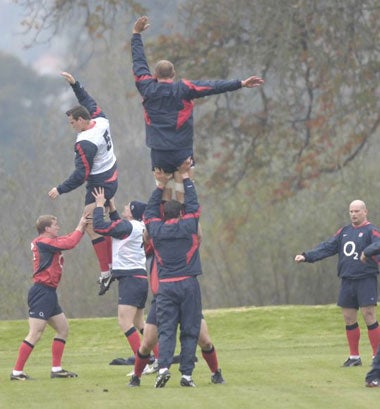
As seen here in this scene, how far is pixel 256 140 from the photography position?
3272cm

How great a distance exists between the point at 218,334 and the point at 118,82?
131 ft

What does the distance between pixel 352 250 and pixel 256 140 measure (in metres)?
15.4

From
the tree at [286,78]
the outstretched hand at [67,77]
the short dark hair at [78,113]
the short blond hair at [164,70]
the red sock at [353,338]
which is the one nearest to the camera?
the short blond hair at [164,70]

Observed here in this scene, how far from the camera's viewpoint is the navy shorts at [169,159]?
15281 millimetres

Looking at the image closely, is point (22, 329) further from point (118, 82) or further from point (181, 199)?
point (118, 82)

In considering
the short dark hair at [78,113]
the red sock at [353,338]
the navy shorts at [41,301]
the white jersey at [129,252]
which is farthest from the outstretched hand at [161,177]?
the red sock at [353,338]

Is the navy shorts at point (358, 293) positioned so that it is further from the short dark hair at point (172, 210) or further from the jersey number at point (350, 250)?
the short dark hair at point (172, 210)

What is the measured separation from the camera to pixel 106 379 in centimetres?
1631

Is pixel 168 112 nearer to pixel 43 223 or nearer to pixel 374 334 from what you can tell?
pixel 43 223

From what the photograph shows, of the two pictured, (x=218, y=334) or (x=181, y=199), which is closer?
(x=181, y=199)

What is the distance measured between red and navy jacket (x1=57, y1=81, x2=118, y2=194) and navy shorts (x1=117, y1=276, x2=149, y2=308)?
49.3 inches

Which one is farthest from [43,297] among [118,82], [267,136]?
[118,82]

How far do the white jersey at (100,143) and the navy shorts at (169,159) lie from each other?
68.4 inches

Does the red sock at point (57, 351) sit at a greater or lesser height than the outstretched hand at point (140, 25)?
lesser
